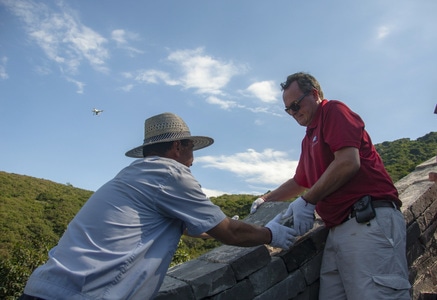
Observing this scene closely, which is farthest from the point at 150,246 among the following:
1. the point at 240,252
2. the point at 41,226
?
the point at 41,226

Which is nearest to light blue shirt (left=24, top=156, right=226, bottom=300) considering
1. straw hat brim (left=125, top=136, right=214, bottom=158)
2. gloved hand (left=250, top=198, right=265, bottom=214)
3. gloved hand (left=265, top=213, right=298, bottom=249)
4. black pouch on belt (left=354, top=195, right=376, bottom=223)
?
gloved hand (left=265, top=213, right=298, bottom=249)

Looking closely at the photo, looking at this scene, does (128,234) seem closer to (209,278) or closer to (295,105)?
(209,278)

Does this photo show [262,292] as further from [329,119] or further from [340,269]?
[329,119]

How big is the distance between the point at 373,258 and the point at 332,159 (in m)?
0.72

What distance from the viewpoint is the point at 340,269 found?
2762 millimetres

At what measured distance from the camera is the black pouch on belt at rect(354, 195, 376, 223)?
8.63 ft

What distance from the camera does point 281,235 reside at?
264 centimetres

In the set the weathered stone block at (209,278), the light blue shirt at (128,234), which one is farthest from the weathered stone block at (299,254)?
the light blue shirt at (128,234)

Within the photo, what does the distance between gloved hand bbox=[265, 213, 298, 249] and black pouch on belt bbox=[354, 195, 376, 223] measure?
436mm

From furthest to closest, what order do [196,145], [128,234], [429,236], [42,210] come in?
[42,210]
[429,236]
[196,145]
[128,234]

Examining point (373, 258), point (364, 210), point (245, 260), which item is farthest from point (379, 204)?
point (245, 260)

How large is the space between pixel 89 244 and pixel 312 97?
204 centimetres

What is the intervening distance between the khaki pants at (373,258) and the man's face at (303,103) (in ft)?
2.96

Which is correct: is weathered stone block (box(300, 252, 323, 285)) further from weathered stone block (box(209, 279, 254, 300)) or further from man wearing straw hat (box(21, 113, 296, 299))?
man wearing straw hat (box(21, 113, 296, 299))
